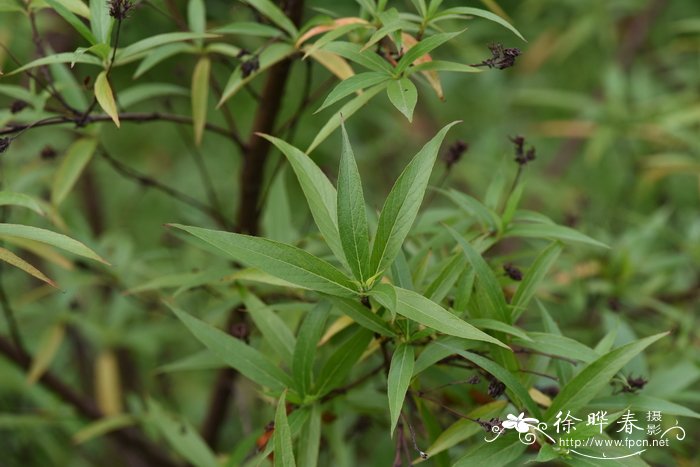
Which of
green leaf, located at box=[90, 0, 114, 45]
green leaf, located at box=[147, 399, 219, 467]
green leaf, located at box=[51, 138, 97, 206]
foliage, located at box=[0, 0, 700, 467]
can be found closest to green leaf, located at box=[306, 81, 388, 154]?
foliage, located at box=[0, 0, 700, 467]

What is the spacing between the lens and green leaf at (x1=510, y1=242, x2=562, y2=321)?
75 centimetres

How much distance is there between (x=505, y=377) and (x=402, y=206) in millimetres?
176

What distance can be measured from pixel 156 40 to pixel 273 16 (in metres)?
0.13

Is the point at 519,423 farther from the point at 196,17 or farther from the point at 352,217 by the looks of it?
Result: the point at 196,17

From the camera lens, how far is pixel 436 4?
74cm

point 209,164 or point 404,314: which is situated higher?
point 404,314

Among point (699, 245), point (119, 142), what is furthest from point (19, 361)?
point (119, 142)

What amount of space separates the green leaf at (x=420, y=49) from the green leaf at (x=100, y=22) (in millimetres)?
279

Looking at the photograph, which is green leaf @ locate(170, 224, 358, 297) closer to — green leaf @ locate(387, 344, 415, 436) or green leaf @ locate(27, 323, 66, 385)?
green leaf @ locate(387, 344, 415, 436)

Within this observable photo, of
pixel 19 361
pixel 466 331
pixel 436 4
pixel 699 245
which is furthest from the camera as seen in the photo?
pixel 699 245

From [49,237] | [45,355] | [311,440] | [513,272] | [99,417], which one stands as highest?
[49,237]

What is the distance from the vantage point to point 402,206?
626 mm

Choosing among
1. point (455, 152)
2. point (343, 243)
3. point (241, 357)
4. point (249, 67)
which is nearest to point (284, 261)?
point (343, 243)

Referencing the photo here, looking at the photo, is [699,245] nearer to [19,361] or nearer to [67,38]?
[19,361]
